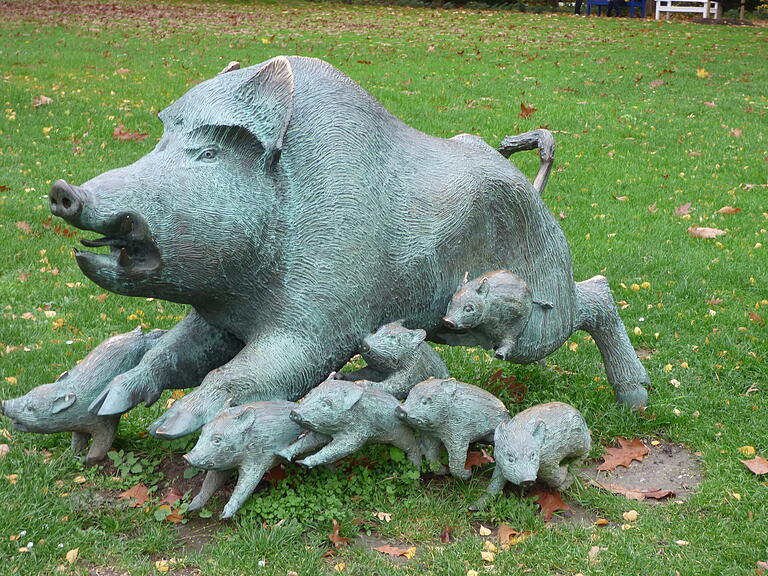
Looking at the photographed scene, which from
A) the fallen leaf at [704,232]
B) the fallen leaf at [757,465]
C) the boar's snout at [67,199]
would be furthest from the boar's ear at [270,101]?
the fallen leaf at [704,232]

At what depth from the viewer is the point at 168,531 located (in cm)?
377

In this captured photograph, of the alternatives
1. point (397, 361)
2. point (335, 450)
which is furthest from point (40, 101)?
point (335, 450)

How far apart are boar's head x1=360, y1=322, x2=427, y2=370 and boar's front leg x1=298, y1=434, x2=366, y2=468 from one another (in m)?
0.35

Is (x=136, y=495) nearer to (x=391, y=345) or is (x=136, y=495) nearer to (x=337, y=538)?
(x=337, y=538)

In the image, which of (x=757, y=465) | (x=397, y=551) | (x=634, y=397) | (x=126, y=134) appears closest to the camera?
(x=397, y=551)

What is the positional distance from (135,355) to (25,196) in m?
5.09

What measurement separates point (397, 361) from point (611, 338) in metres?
1.52

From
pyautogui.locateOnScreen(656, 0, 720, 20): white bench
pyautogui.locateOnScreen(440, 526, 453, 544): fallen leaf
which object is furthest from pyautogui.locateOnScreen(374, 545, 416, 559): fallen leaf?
pyautogui.locateOnScreen(656, 0, 720, 20): white bench

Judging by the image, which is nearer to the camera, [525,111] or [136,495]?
[136,495]

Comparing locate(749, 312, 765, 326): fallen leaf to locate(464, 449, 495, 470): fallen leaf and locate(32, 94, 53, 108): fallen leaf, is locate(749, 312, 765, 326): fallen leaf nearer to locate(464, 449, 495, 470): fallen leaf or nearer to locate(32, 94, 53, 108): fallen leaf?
locate(464, 449, 495, 470): fallen leaf

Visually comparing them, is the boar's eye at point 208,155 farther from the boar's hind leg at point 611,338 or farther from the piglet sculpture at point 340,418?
the boar's hind leg at point 611,338

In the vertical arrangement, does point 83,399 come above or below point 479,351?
above

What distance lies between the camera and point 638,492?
4289mm

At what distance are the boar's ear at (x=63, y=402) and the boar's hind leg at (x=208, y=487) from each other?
71cm
